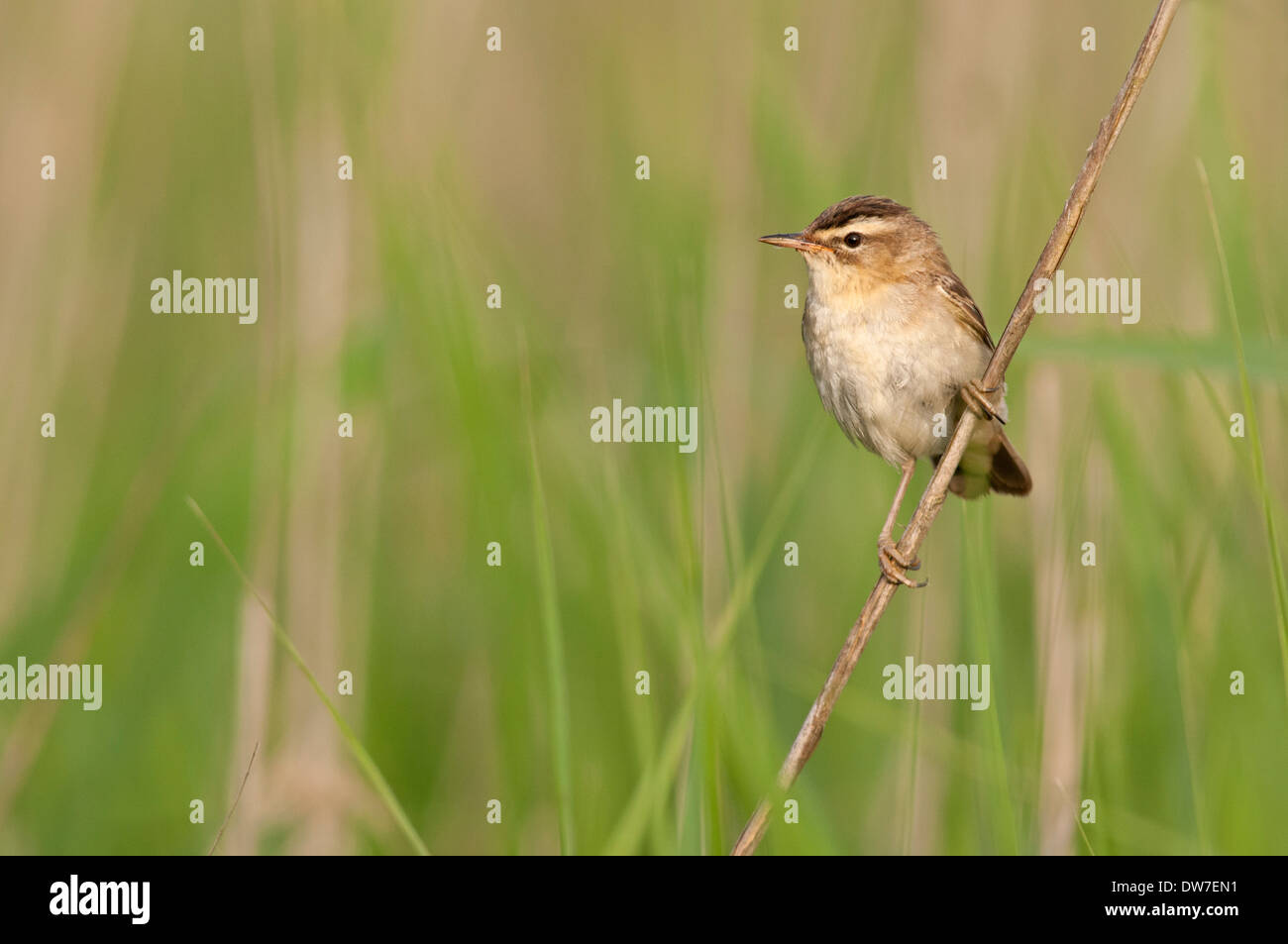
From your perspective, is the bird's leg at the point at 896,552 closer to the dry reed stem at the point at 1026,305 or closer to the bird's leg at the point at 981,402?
the dry reed stem at the point at 1026,305

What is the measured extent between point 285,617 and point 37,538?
2.85ft

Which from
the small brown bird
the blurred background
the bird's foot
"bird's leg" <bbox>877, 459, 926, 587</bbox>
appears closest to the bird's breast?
the small brown bird

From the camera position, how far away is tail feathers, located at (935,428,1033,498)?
150 inches

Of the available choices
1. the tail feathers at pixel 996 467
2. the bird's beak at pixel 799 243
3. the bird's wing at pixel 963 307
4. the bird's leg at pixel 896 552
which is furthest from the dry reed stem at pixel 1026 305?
the bird's wing at pixel 963 307

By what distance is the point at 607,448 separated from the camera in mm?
3043

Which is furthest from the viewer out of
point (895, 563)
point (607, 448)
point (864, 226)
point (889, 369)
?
point (864, 226)

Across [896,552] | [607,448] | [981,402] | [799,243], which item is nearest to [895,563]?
[896,552]

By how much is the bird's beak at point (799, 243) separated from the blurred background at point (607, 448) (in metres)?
0.25

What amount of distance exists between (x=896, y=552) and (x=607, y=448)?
0.73m

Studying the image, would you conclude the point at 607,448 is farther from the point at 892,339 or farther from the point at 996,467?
the point at 996,467

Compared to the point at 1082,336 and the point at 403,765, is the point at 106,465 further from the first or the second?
the point at 1082,336

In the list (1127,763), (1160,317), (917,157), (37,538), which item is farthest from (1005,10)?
(37,538)

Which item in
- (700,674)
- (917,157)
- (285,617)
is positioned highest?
(917,157)

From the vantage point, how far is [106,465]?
3.81m
